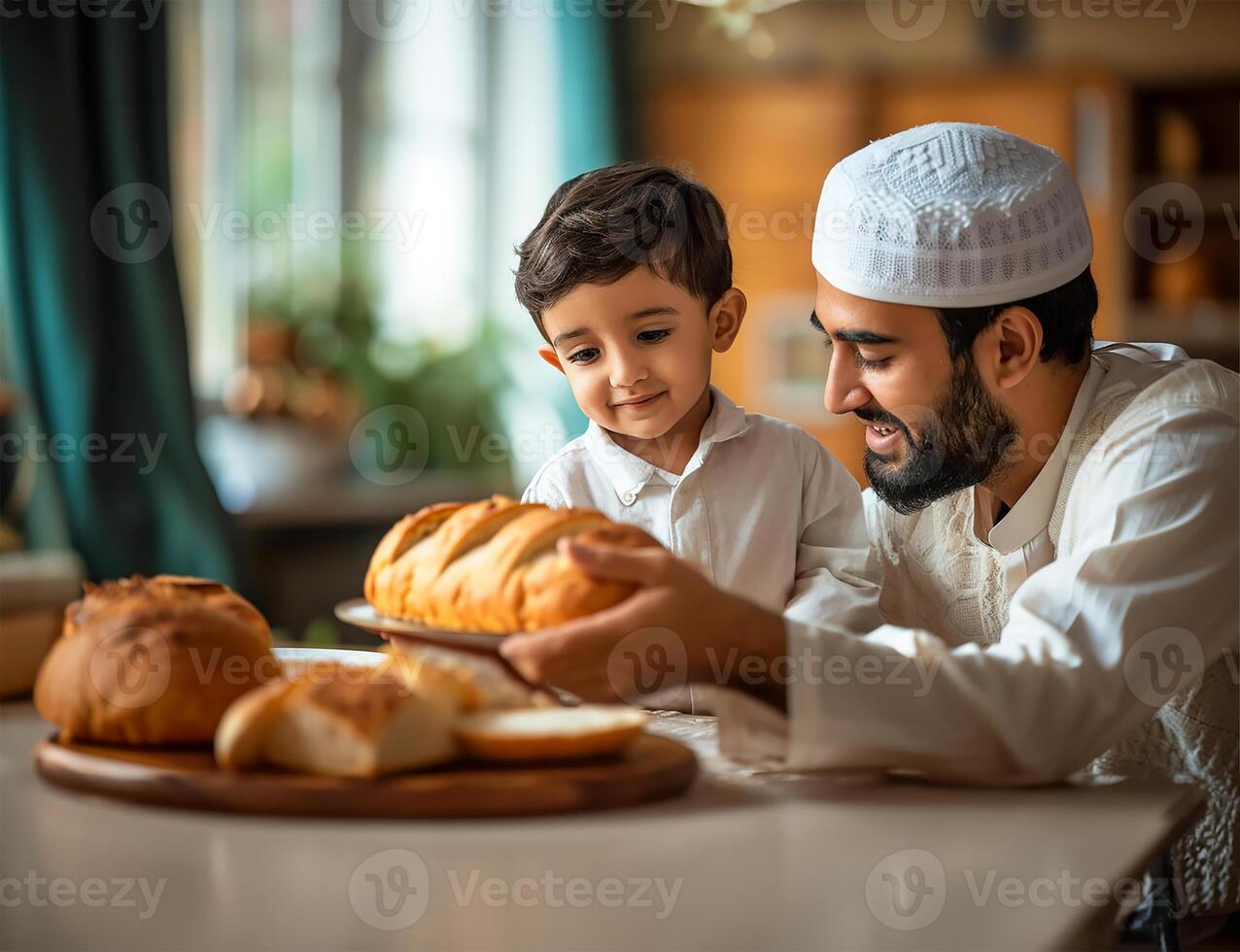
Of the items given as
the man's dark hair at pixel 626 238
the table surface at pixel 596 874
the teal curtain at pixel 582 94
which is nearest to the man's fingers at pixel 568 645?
the table surface at pixel 596 874

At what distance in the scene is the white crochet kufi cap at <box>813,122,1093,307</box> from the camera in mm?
1468

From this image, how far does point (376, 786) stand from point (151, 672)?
212 mm

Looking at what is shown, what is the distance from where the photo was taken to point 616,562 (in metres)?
1.06

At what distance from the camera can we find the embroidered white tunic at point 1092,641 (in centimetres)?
112

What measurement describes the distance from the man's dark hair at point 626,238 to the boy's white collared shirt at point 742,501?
17 cm

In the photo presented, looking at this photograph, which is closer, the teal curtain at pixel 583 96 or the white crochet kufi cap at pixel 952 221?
the white crochet kufi cap at pixel 952 221

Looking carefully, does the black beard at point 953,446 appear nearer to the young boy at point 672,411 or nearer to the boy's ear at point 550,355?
the young boy at point 672,411

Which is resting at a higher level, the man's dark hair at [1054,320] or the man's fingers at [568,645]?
the man's dark hair at [1054,320]

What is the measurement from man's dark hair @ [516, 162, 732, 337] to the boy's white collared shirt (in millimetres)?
172

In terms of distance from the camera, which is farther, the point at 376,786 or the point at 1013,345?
the point at 1013,345

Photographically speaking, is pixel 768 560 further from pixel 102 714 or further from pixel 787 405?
pixel 787 405

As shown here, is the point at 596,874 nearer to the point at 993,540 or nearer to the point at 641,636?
the point at 641,636

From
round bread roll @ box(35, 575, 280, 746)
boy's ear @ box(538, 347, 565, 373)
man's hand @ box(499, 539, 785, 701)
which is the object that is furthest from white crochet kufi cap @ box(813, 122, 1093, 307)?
round bread roll @ box(35, 575, 280, 746)

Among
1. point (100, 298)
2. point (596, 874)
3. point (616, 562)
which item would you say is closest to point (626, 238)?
point (616, 562)
